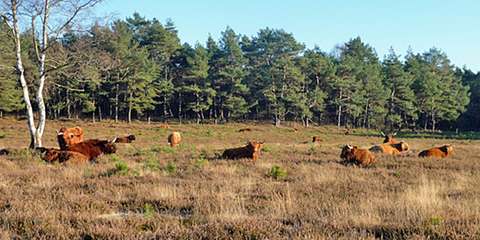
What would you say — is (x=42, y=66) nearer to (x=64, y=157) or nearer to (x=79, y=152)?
(x=79, y=152)

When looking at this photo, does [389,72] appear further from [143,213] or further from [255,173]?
[143,213]

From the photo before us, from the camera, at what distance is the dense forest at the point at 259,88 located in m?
64.4

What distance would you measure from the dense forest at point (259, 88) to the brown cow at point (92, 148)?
136 ft

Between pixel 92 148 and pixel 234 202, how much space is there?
1013 centimetres

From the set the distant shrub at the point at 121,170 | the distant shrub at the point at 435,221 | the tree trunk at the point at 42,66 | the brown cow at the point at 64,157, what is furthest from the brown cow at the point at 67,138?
the distant shrub at the point at 435,221

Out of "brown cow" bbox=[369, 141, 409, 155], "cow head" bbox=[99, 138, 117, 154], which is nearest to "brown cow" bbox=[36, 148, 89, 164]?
"cow head" bbox=[99, 138, 117, 154]

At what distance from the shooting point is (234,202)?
26.3ft

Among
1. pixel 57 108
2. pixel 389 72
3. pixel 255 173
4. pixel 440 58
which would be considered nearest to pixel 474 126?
pixel 440 58

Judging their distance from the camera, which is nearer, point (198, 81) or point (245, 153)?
point (245, 153)

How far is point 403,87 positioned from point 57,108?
166 feet

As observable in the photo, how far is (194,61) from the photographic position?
6569cm

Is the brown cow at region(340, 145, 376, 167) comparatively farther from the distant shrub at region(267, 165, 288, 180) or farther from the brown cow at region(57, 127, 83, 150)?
the brown cow at region(57, 127, 83, 150)

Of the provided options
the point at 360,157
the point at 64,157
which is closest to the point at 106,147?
the point at 64,157

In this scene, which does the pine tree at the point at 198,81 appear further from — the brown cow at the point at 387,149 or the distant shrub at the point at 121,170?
the distant shrub at the point at 121,170
